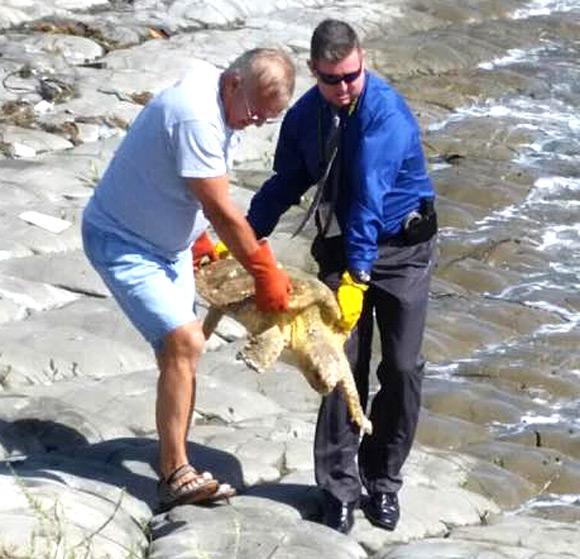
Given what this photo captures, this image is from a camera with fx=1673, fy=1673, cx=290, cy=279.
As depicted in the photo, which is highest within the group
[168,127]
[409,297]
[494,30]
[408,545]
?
[168,127]

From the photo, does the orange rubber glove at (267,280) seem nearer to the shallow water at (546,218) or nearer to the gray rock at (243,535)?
the gray rock at (243,535)

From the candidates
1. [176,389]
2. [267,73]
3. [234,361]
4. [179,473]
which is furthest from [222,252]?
[234,361]

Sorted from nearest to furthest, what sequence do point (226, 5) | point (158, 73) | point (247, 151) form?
point (247, 151) → point (158, 73) → point (226, 5)

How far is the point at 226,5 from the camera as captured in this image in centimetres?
1992

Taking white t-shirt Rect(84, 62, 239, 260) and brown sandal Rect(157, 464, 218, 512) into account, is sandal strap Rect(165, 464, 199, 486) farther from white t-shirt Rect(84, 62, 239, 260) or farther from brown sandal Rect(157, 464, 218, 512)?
white t-shirt Rect(84, 62, 239, 260)

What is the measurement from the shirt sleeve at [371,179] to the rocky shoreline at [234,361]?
1.10m

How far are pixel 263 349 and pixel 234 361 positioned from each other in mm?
3049

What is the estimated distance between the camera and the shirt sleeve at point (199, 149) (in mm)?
6039

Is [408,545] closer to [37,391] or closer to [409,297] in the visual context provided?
[409,297]

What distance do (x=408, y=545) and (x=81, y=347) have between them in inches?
118

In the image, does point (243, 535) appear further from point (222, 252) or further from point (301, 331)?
point (222, 252)

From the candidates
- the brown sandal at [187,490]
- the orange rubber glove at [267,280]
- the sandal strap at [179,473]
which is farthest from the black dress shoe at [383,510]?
the orange rubber glove at [267,280]

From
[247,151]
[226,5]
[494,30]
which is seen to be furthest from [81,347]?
[494,30]

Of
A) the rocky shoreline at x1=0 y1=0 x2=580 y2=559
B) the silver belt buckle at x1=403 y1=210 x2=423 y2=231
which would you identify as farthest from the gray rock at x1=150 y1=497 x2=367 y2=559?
the silver belt buckle at x1=403 y1=210 x2=423 y2=231
